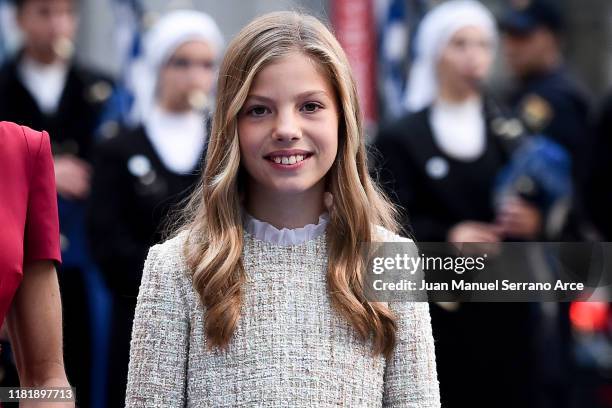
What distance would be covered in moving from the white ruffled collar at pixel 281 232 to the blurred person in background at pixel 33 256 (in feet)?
1.35

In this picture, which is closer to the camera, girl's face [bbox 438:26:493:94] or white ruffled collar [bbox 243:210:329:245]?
white ruffled collar [bbox 243:210:329:245]

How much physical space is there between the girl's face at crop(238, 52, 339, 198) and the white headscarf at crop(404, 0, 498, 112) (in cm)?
315

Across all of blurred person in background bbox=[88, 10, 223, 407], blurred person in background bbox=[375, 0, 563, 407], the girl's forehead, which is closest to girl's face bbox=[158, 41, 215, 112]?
blurred person in background bbox=[88, 10, 223, 407]

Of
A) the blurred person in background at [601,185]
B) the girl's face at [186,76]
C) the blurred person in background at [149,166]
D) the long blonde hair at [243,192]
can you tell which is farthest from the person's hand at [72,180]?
the long blonde hair at [243,192]

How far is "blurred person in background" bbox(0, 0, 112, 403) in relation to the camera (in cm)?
582

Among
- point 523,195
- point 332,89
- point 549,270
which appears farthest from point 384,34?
point 332,89

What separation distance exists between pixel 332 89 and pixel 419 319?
510 mm

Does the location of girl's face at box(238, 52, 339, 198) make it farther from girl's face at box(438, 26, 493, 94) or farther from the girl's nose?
girl's face at box(438, 26, 493, 94)

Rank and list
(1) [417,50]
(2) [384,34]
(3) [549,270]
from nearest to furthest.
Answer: (3) [549,270], (1) [417,50], (2) [384,34]

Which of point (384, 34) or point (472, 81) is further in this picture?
point (384, 34)

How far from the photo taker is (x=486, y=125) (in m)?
5.93

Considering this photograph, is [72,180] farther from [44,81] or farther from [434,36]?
[434,36]

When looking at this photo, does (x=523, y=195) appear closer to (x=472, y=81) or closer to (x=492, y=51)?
(x=472, y=81)

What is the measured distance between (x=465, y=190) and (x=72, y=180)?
165 cm
